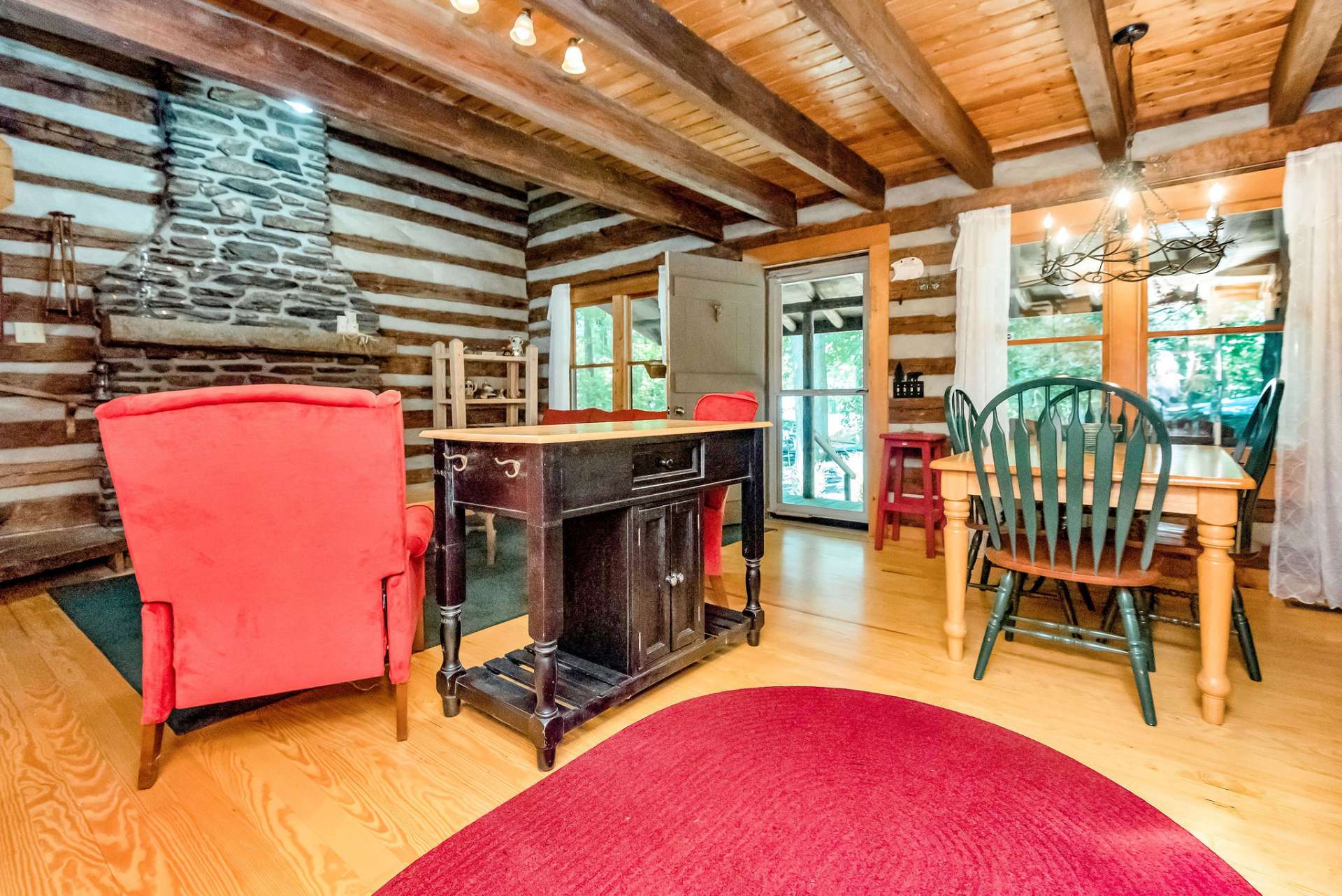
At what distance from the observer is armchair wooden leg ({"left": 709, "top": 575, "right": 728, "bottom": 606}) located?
107 inches

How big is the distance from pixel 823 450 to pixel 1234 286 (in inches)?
136

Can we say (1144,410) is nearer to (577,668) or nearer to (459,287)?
(577,668)

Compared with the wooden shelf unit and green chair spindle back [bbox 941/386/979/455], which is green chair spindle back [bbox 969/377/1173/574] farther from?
the wooden shelf unit

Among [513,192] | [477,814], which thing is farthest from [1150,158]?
[513,192]

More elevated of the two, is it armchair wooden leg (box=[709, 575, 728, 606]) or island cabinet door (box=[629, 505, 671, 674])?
island cabinet door (box=[629, 505, 671, 674])

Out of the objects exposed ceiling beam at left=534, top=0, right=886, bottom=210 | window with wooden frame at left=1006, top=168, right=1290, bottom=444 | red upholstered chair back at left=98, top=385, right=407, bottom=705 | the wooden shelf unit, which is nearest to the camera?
red upholstered chair back at left=98, top=385, right=407, bottom=705

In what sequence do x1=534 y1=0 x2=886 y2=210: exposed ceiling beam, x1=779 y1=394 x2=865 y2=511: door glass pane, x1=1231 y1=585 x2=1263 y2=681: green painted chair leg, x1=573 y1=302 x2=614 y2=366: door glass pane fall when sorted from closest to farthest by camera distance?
1. x1=1231 y1=585 x2=1263 y2=681: green painted chair leg
2. x1=534 y1=0 x2=886 y2=210: exposed ceiling beam
3. x1=573 y1=302 x2=614 y2=366: door glass pane
4. x1=779 y1=394 x2=865 y2=511: door glass pane

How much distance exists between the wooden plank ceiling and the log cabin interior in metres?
0.03

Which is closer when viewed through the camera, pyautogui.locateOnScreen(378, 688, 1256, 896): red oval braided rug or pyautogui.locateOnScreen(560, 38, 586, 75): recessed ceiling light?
pyautogui.locateOnScreen(378, 688, 1256, 896): red oval braided rug

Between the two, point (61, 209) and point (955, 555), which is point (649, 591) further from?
point (61, 209)

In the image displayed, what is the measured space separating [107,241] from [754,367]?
4.34 m

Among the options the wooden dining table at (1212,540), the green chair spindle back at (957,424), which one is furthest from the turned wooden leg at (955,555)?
the green chair spindle back at (957,424)

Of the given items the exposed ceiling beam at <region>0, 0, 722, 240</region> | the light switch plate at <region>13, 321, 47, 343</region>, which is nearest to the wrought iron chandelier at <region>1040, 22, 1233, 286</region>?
the exposed ceiling beam at <region>0, 0, 722, 240</region>

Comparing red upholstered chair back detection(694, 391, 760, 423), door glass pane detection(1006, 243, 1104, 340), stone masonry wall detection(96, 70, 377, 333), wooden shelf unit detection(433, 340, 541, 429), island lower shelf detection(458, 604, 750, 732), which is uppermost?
stone masonry wall detection(96, 70, 377, 333)
